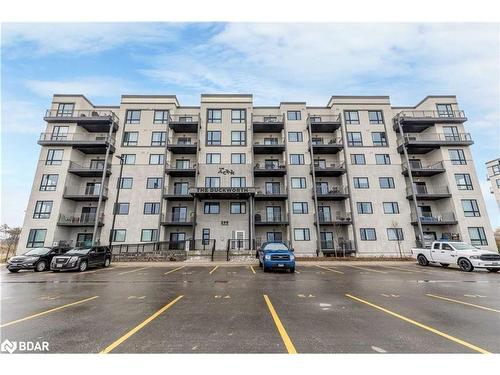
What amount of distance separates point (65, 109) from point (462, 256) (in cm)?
4489

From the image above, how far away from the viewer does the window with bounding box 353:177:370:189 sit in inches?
1147

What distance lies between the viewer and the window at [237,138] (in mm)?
31438

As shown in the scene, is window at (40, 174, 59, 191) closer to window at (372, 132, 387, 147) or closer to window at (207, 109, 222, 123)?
window at (207, 109, 222, 123)

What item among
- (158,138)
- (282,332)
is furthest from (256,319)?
(158,138)

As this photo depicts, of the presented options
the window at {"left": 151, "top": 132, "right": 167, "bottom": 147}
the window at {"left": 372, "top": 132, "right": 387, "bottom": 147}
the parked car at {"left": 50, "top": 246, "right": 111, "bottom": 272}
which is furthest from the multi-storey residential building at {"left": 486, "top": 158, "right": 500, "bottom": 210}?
the parked car at {"left": 50, "top": 246, "right": 111, "bottom": 272}

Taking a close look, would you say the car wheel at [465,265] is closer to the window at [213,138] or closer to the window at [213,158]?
the window at [213,158]

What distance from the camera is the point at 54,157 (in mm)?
28531

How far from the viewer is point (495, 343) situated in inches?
162

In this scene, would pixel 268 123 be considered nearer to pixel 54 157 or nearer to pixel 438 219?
pixel 438 219

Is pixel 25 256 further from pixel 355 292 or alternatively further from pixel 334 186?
pixel 334 186

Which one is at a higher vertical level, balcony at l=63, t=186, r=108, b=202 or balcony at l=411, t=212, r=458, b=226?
balcony at l=63, t=186, r=108, b=202

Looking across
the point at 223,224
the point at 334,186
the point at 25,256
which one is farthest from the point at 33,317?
the point at 334,186

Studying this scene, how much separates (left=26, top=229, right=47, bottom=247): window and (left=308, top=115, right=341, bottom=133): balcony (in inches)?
1387
